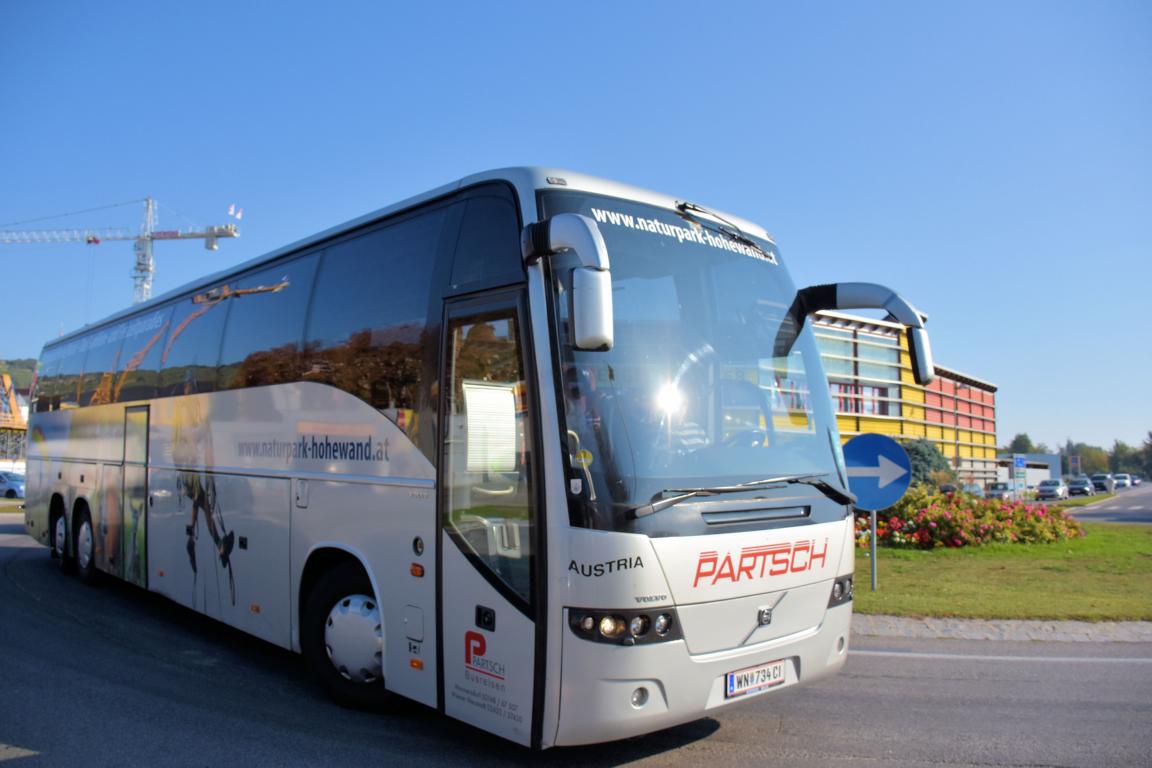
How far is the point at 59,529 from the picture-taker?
12.4 m

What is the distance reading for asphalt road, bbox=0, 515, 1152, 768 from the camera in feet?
16.4

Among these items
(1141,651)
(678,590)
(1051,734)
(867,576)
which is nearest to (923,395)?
(867,576)

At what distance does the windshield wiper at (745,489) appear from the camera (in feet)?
13.9

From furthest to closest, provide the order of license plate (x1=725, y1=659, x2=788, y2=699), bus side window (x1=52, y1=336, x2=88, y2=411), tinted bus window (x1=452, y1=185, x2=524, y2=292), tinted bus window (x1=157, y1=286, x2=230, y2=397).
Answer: bus side window (x1=52, y1=336, x2=88, y2=411) < tinted bus window (x1=157, y1=286, x2=230, y2=397) < tinted bus window (x1=452, y1=185, x2=524, y2=292) < license plate (x1=725, y1=659, x2=788, y2=699)

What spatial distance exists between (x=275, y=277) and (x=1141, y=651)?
28.9 feet

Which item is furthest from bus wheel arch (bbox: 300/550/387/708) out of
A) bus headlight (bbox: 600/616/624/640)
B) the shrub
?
the shrub

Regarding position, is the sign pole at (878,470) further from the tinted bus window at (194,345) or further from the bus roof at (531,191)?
the tinted bus window at (194,345)

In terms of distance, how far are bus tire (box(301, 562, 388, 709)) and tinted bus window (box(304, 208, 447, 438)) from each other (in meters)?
1.34

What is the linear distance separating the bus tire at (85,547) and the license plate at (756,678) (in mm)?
9666

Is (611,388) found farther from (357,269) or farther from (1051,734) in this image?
(1051,734)

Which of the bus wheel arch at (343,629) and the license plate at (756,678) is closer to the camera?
the license plate at (756,678)

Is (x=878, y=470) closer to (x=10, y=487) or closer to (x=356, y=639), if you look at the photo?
(x=356, y=639)

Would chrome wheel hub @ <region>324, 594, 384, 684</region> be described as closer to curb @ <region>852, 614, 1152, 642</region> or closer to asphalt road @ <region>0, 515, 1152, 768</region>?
asphalt road @ <region>0, 515, 1152, 768</region>

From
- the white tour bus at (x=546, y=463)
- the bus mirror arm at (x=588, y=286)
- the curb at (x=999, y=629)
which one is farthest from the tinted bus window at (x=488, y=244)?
the curb at (x=999, y=629)
